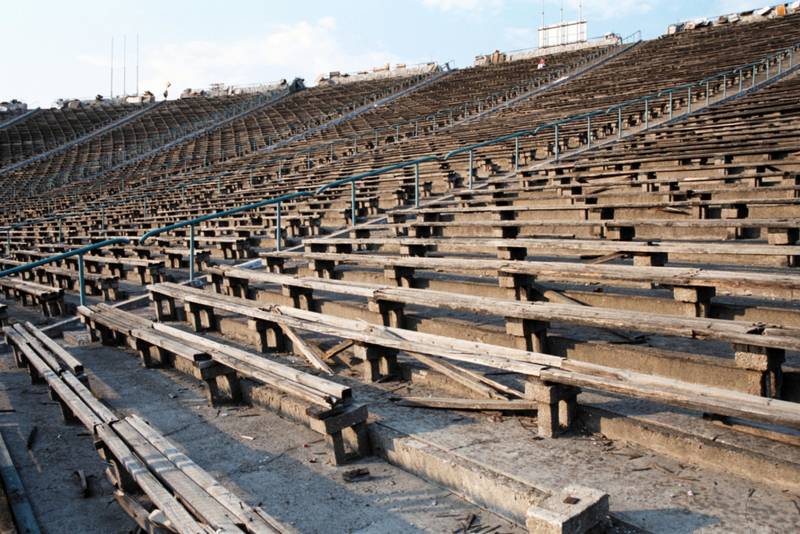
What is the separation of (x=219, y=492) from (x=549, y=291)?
2680 millimetres

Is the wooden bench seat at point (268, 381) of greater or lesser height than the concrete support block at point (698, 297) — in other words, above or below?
below

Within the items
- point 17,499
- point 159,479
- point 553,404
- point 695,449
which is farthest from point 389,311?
point 17,499

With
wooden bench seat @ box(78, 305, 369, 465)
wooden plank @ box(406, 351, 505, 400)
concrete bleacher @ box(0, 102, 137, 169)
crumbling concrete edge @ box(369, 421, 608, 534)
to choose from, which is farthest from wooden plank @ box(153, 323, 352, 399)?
concrete bleacher @ box(0, 102, 137, 169)

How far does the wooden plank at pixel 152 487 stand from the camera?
234 centimetres

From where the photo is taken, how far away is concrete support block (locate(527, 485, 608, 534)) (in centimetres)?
199

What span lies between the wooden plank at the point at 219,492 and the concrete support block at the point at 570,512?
952 mm

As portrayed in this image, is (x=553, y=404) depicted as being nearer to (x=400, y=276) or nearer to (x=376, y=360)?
(x=376, y=360)

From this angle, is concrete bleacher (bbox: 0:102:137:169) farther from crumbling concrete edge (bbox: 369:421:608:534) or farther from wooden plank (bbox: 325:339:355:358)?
crumbling concrete edge (bbox: 369:421:608:534)

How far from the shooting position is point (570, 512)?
202 centimetres

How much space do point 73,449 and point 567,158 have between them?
29.5 ft

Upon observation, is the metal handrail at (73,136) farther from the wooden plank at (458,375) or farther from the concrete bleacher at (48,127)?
the wooden plank at (458,375)

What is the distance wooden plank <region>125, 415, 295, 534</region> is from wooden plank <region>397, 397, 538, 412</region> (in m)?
1.25

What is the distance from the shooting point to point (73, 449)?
12.8 ft

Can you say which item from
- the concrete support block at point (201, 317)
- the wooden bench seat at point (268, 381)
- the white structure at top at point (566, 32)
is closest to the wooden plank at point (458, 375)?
the wooden bench seat at point (268, 381)
